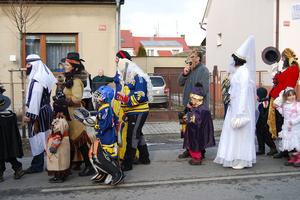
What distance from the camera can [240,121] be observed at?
21.6 feet

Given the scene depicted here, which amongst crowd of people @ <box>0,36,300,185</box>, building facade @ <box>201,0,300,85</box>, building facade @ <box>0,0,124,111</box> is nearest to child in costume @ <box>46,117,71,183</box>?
crowd of people @ <box>0,36,300,185</box>

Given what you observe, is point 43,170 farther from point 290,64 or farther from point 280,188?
point 290,64

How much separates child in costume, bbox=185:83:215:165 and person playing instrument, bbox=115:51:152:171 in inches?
30.8

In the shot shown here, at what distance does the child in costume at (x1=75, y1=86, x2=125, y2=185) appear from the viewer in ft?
19.0

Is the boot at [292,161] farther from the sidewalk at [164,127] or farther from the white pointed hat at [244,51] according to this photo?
the sidewalk at [164,127]

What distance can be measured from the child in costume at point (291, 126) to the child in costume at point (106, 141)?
2.98m

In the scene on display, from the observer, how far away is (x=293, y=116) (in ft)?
23.2

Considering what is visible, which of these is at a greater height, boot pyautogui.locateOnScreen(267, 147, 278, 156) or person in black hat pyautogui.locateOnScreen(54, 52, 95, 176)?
person in black hat pyautogui.locateOnScreen(54, 52, 95, 176)

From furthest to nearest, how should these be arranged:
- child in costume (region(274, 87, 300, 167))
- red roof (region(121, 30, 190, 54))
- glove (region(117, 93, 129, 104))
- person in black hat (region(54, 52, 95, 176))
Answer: red roof (region(121, 30, 190, 54)), child in costume (region(274, 87, 300, 167)), glove (region(117, 93, 129, 104)), person in black hat (region(54, 52, 95, 176))

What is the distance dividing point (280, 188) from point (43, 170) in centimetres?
376

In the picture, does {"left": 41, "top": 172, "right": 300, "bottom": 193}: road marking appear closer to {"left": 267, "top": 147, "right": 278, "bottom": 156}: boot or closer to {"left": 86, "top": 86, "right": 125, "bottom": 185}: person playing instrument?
{"left": 86, "top": 86, "right": 125, "bottom": 185}: person playing instrument

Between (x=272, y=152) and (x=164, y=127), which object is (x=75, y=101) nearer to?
(x=272, y=152)

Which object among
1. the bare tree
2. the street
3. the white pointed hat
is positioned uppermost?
the bare tree

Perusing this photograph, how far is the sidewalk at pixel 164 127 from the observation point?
39.8 feet
